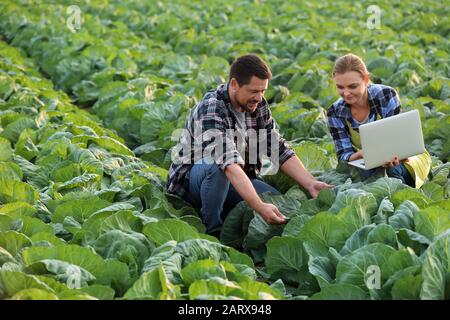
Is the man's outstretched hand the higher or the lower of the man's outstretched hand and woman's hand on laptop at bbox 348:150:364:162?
A: the lower

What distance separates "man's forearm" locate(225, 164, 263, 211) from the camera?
16.6 ft

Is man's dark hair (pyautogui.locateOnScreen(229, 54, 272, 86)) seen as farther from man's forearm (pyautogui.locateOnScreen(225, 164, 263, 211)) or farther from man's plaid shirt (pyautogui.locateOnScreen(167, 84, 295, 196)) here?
man's forearm (pyautogui.locateOnScreen(225, 164, 263, 211))

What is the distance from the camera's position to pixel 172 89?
31.0 feet

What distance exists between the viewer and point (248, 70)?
5.25 m

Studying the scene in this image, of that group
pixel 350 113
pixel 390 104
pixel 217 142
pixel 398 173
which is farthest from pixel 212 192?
pixel 390 104

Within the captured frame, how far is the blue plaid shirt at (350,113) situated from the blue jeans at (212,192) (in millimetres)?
595

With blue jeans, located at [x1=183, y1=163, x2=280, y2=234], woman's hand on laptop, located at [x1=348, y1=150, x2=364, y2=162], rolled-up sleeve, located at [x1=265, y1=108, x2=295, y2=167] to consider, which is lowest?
blue jeans, located at [x1=183, y1=163, x2=280, y2=234]

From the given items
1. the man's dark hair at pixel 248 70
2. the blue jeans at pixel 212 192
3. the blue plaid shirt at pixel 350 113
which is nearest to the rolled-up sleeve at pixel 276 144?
the blue jeans at pixel 212 192

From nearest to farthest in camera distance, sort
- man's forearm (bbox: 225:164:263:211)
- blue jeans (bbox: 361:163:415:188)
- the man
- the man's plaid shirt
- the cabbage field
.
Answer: the cabbage field < man's forearm (bbox: 225:164:263:211) < the man < the man's plaid shirt < blue jeans (bbox: 361:163:415:188)

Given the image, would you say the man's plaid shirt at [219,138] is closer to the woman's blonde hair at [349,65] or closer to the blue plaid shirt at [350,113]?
the blue plaid shirt at [350,113]

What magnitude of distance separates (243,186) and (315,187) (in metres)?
0.68

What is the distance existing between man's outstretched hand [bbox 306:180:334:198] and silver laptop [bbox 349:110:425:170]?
0.37m

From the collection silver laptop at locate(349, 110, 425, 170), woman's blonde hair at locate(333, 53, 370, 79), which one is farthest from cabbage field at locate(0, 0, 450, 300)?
woman's blonde hair at locate(333, 53, 370, 79)

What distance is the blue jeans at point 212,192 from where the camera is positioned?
5.46 meters
